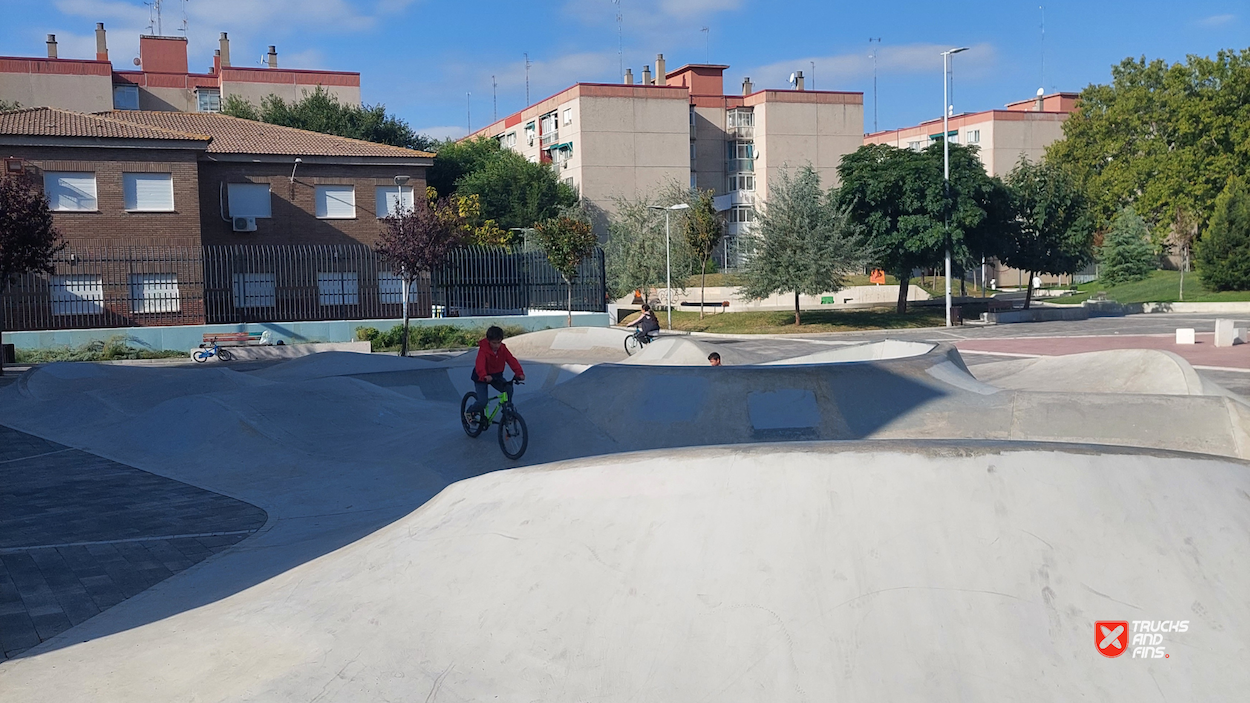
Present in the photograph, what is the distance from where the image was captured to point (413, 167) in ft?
123

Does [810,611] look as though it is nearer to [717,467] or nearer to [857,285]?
[717,467]

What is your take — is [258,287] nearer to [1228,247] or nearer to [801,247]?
[801,247]

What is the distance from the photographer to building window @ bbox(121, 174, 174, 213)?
31078 mm

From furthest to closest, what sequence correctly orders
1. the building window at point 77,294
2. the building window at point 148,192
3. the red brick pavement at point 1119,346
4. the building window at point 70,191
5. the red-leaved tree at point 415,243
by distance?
the building window at point 148,192, the building window at point 70,191, the building window at point 77,294, the red-leaved tree at point 415,243, the red brick pavement at point 1119,346

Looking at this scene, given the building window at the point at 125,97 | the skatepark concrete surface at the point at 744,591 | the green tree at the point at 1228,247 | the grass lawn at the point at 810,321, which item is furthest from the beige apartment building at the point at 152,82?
the skatepark concrete surface at the point at 744,591

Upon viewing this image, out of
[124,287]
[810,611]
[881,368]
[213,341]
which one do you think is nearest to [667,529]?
[810,611]

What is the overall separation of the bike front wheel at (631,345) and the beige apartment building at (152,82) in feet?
141

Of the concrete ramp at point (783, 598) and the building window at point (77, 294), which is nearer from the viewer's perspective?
the concrete ramp at point (783, 598)

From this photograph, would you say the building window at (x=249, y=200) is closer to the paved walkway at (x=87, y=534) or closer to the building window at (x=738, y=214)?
the paved walkway at (x=87, y=534)

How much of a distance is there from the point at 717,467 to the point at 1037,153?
77.0m

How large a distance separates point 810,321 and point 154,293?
22864 millimetres

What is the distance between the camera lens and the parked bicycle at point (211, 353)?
24.2m

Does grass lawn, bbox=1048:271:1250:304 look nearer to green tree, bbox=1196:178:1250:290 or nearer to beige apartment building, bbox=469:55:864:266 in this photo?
green tree, bbox=1196:178:1250:290

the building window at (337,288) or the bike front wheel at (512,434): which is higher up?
the building window at (337,288)
